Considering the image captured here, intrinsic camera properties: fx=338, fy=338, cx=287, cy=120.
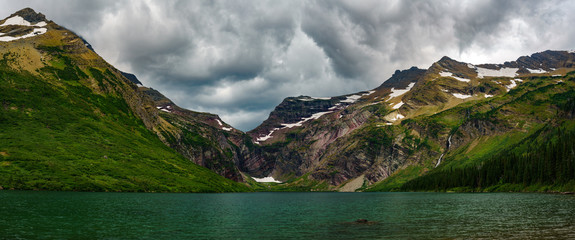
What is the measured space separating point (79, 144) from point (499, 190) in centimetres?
23172

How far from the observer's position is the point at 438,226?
1973 inches

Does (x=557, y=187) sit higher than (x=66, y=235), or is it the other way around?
(x=557, y=187)

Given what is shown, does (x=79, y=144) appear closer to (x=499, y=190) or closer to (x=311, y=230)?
(x=311, y=230)

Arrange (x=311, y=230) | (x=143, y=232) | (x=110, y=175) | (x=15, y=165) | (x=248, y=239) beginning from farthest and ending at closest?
(x=110, y=175) → (x=15, y=165) → (x=311, y=230) → (x=143, y=232) → (x=248, y=239)

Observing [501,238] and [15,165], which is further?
[15,165]

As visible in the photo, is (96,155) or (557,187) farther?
(96,155)

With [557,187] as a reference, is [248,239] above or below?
below

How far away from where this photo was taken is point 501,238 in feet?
123

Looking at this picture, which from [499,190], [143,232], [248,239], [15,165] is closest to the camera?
[248,239]

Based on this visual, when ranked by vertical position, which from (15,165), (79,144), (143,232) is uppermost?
(79,144)

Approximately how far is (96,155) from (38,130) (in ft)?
106

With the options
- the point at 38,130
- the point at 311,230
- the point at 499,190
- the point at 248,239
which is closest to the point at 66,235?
the point at 248,239

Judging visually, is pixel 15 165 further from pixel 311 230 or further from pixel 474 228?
pixel 474 228

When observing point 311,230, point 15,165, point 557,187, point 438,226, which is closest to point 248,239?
point 311,230
